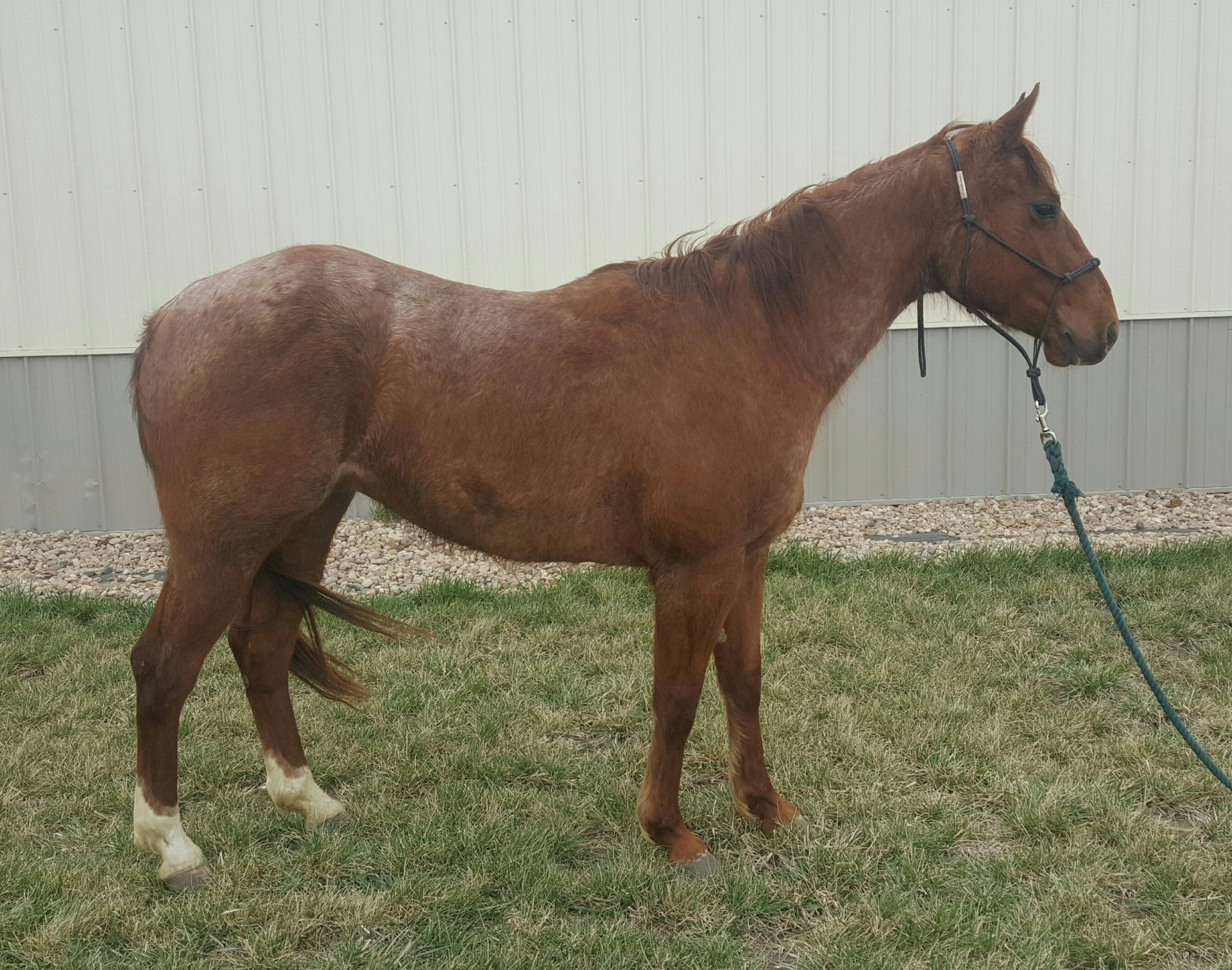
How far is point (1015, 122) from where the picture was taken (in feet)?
8.26

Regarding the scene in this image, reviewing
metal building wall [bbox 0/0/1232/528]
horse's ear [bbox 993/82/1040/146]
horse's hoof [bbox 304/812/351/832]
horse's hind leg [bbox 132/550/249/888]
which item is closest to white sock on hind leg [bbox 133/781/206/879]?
horse's hind leg [bbox 132/550/249/888]

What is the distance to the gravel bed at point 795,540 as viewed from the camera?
565cm

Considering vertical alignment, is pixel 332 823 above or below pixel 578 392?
below

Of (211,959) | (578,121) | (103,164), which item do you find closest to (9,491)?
(103,164)

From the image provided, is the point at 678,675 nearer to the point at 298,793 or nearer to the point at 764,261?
the point at 764,261

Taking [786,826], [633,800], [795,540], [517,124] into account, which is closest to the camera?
[786,826]

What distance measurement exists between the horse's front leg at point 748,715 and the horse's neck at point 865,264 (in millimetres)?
695

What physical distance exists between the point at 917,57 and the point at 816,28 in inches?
30.8

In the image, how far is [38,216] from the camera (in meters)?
6.38

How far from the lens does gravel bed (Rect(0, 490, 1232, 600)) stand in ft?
18.5

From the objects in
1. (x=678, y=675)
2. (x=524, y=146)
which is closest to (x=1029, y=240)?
(x=678, y=675)

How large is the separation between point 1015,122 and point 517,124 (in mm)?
4666

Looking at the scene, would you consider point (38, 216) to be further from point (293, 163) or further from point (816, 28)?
point (816, 28)

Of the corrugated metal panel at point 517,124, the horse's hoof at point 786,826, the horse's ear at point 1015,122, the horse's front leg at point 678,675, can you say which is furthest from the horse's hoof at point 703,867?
the corrugated metal panel at point 517,124
